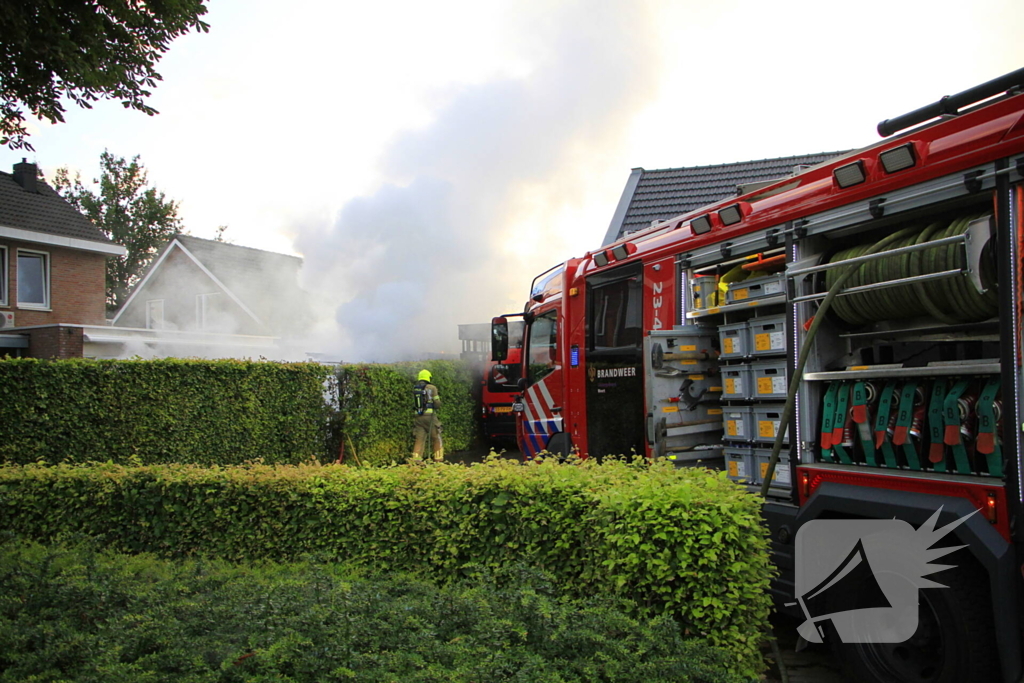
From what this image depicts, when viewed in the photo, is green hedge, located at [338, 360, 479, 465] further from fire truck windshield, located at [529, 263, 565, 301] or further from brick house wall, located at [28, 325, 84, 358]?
brick house wall, located at [28, 325, 84, 358]

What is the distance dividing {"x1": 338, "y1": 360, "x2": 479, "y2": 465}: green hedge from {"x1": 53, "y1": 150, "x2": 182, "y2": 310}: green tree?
3403cm

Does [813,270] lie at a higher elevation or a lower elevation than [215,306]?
lower

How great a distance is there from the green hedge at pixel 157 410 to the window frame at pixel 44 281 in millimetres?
12730

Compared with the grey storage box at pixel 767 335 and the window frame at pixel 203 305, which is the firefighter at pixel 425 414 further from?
the window frame at pixel 203 305

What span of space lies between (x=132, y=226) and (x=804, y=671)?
47.0 m

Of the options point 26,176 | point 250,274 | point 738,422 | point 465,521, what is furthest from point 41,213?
point 738,422

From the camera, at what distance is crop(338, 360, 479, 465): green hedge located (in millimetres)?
12484

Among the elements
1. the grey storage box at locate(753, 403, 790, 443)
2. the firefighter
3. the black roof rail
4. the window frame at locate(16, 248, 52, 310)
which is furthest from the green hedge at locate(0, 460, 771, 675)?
the window frame at locate(16, 248, 52, 310)

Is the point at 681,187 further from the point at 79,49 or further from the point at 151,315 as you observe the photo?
the point at 151,315

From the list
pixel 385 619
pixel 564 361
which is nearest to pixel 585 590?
pixel 385 619

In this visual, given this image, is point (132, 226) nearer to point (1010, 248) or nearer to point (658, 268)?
point (658, 268)

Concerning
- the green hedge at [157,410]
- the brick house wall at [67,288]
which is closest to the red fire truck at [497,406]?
the green hedge at [157,410]

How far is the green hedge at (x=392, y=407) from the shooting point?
41.0 ft

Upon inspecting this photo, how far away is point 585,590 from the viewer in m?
3.75
